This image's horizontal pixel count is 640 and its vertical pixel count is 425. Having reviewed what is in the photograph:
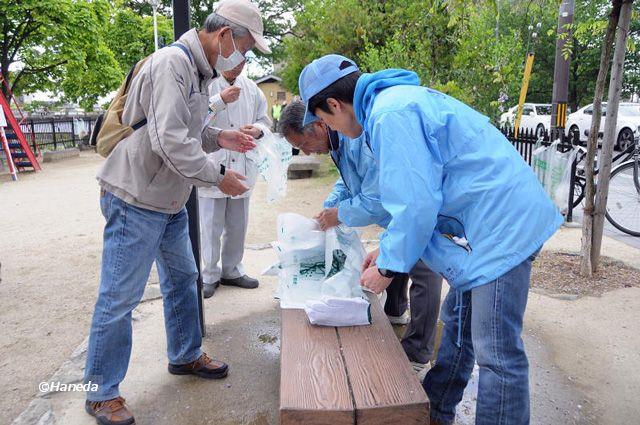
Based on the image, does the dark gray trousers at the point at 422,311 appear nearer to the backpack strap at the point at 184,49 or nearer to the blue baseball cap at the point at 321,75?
the blue baseball cap at the point at 321,75

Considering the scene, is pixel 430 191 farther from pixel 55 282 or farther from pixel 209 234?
pixel 55 282

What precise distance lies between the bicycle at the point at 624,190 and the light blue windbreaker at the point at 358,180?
4.23m

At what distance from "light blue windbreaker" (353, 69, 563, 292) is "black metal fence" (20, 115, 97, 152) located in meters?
15.3

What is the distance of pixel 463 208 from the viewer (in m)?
1.71

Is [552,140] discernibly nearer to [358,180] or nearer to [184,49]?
[358,180]

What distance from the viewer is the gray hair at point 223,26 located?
7.55 feet

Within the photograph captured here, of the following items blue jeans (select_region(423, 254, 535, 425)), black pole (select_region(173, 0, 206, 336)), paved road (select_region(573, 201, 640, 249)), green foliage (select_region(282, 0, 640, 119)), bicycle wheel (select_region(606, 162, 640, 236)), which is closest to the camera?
blue jeans (select_region(423, 254, 535, 425))

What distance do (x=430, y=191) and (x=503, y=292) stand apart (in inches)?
A: 17.6

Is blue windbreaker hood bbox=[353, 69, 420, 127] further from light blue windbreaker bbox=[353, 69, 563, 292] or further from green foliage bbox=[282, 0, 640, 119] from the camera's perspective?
green foliage bbox=[282, 0, 640, 119]

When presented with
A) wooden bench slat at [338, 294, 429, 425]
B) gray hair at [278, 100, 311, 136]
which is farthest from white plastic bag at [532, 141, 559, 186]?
wooden bench slat at [338, 294, 429, 425]

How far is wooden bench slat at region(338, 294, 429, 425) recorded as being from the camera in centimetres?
164

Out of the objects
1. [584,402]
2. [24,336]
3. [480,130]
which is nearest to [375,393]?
[480,130]

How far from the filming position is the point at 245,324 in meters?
3.48

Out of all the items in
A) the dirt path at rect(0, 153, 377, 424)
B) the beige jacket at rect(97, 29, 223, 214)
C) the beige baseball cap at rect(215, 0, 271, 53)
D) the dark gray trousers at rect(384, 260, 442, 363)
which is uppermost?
the beige baseball cap at rect(215, 0, 271, 53)
